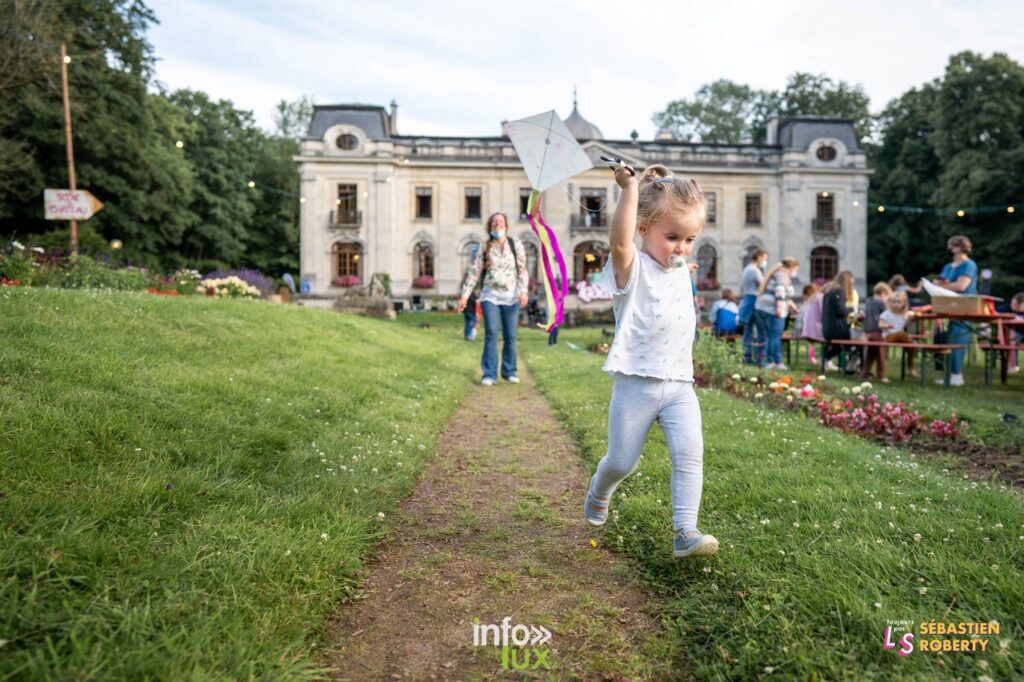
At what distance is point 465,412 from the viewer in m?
6.86

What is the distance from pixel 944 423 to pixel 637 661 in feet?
17.5

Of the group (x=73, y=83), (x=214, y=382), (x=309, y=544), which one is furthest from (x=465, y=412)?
(x=73, y=83)

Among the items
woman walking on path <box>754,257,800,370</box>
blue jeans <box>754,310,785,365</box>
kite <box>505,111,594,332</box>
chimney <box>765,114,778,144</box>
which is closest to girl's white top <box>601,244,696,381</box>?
kite <box>505,111,594,332</box>

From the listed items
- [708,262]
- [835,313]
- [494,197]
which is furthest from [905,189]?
[835,313]

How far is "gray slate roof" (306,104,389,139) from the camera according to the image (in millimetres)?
41281

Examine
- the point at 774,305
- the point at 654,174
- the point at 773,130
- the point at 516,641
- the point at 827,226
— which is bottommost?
the point at 516,641

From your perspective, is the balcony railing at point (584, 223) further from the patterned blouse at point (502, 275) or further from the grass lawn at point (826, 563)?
the grass lawn at point (826, 563)

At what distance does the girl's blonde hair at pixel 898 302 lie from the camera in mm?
11570

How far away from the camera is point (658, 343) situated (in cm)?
304

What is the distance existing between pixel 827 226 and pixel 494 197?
73.7 feet

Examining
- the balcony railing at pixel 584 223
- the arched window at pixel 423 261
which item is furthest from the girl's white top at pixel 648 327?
the arched window at pixel 423 261

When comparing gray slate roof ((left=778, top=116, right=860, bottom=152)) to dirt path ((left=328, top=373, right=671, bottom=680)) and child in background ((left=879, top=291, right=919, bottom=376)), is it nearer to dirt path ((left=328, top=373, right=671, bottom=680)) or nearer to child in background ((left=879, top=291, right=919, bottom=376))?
child in background ((left=879, top=291, right=919, bottom=376))

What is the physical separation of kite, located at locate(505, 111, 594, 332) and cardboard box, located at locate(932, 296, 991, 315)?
7.70 meters

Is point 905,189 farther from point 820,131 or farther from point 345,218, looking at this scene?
point 345,218
